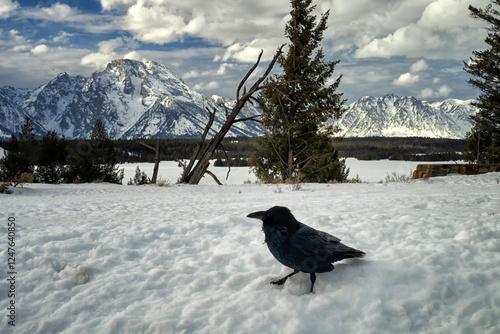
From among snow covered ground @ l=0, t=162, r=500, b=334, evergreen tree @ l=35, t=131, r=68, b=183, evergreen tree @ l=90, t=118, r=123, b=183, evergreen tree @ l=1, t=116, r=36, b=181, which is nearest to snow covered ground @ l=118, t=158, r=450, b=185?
evergreen tree @ l=90, t=118, r=123, b=183

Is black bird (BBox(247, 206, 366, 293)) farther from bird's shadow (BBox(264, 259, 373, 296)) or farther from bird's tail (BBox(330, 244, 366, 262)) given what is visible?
bird's shadow (BBox(264, 259, 373, 296))

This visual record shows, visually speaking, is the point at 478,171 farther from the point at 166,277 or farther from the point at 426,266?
the point at 166,277

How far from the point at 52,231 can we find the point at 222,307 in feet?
9.58

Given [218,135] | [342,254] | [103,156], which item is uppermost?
[218,135]

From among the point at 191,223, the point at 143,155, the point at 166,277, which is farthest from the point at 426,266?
the point at 143,155

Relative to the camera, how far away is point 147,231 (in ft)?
13.3

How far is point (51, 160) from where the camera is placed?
21.4 m

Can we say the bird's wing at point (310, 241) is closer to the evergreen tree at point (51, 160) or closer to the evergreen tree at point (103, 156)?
the evergreen tree at point (51, 160)

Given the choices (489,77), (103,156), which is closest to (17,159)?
(103,156)

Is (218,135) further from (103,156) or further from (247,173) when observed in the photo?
(247,173)

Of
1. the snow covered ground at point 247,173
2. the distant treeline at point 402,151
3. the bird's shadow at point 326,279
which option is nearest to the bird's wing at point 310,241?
the bird's shadow at point 326,279

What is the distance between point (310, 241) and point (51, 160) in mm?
23928

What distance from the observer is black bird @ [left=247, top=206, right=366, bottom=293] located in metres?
2.24

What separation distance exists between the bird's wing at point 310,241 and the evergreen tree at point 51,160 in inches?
903
